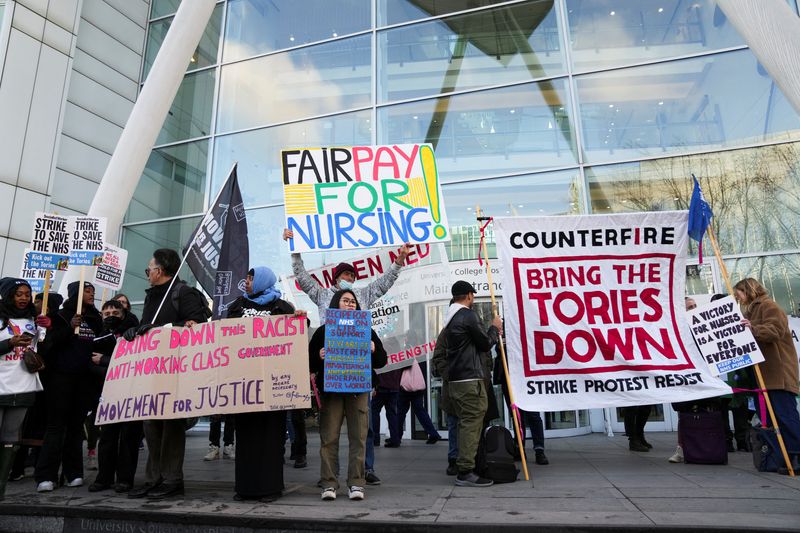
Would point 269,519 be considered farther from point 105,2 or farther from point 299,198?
point 105,2

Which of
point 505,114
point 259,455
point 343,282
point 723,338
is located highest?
point 505,114

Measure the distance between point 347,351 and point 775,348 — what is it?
4.37 metres

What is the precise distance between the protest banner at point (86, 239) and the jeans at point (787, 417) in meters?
7.78

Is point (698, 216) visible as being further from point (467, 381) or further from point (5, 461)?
point (5, 461)

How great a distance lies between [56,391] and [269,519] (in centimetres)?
285

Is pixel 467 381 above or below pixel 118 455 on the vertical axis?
above

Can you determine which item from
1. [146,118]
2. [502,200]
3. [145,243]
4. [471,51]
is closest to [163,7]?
[145,243]

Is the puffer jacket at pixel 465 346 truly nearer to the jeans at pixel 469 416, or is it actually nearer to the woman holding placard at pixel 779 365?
the jeans at pixel 469 416

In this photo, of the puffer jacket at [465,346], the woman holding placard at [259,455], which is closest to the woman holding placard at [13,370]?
the woman holding placard at [259,455]

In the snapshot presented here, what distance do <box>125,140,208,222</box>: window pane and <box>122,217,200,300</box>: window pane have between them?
29 cm

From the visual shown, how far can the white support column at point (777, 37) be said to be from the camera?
7684mm

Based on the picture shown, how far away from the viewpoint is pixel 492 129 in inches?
465

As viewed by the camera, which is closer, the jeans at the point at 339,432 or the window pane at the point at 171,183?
the jeans at the point at 339,432

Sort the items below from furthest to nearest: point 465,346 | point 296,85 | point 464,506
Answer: point 296,85
point 465,346
point 464,506
